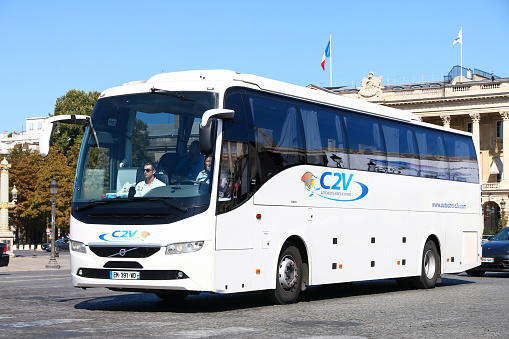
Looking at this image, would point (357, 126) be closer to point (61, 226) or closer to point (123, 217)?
point (123, 217)

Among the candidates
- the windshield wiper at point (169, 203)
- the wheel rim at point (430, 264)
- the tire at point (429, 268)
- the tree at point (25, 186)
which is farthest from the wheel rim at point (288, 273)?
the tree at point (25, 186)

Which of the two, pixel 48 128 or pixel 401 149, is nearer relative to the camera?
pixel 48 128

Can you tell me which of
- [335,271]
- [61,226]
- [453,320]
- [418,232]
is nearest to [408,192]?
[418,232]

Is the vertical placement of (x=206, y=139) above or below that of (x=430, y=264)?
above

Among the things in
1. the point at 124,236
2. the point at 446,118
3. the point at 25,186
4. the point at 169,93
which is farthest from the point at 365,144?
the point at 446,118

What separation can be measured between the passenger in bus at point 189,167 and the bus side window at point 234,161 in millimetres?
368

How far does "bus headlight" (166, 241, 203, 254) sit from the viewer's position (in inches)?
471

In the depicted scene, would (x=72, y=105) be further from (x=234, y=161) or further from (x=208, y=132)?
(x=208, y=132)

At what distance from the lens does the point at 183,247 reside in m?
12.0

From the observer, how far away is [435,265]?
787 inches

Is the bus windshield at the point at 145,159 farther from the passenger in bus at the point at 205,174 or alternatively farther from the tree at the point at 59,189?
the tree at the point at 59,189

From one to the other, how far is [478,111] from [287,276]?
9095 centimetres

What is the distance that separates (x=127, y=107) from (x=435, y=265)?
9.83m

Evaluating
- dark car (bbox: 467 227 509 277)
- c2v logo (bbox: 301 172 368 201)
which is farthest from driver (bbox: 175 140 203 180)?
dark car (bbox: 467 227 509 277)
